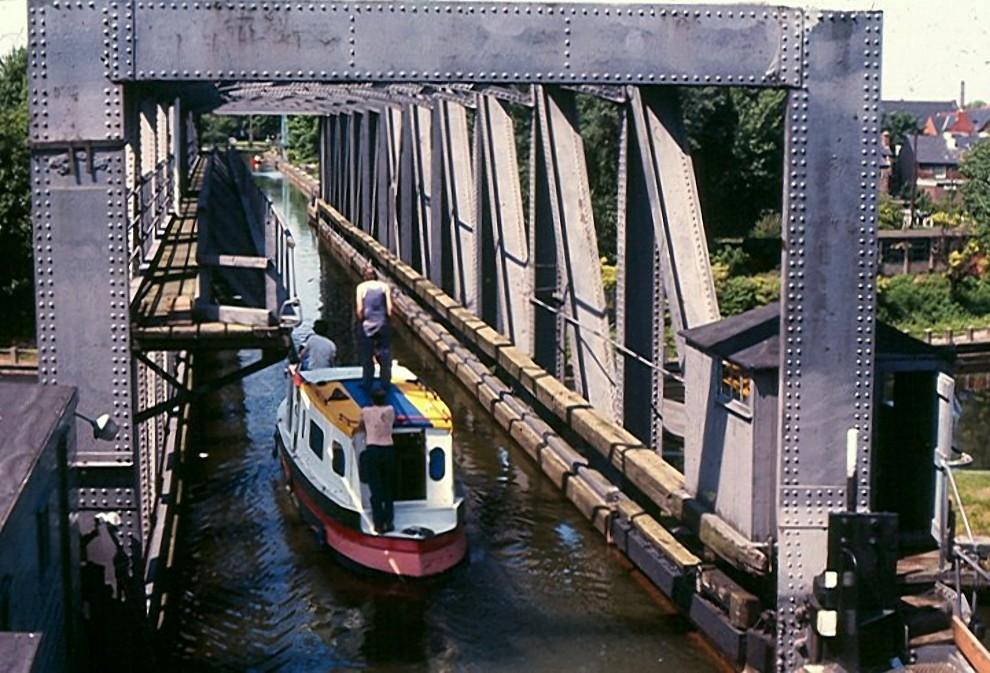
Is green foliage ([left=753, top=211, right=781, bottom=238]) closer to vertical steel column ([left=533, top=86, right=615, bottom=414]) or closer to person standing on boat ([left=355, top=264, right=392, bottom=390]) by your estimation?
vertical steel column ([left=533, top=86, right=615, bottom=414])

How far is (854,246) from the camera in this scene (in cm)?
1080

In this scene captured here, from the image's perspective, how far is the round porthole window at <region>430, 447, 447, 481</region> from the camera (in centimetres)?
1544

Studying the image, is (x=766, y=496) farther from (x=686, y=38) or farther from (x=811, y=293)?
(x=686, y=38)

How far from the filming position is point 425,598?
1498cm

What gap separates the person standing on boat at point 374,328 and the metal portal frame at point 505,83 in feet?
17.8

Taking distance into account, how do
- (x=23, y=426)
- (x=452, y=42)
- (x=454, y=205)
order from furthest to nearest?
(x=454, y=205) → (x=452, y=42) → (x=23, y=426)

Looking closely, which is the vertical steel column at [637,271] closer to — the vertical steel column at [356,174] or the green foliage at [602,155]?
the green foliage at [602,155]

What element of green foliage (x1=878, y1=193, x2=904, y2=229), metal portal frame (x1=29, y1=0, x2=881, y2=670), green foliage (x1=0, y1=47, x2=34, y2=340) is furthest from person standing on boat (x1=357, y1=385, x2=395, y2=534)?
green foliage (x1=878, y1=193, x2=904, y2=229)

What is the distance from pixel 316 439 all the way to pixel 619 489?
149 inches

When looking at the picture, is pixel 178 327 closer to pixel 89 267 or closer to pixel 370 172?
pixel 89 267

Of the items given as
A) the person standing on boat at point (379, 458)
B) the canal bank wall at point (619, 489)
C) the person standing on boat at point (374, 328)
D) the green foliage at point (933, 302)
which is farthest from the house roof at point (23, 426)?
the green foliage at point (933, 302)

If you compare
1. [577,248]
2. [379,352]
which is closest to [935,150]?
[577,248]

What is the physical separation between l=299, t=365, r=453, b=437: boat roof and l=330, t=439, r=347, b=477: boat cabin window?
253 mm

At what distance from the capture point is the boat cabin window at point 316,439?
16688 millimetres
